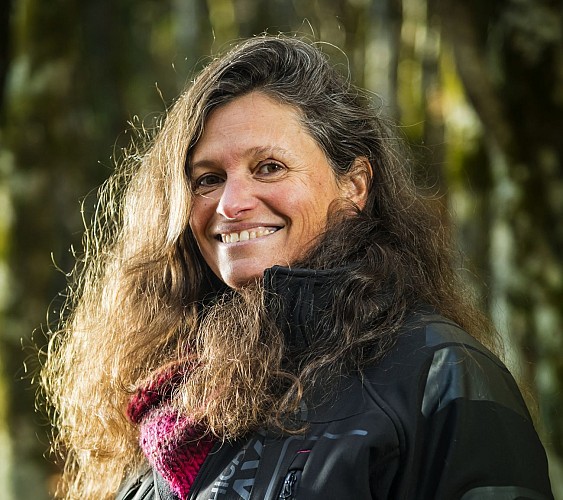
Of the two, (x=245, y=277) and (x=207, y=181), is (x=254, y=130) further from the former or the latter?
(x=245, y=277)

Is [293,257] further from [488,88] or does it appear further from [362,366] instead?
[488,88]

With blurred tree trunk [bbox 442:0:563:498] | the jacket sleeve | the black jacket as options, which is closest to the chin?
the black jacket

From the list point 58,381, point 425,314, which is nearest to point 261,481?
point 425,314

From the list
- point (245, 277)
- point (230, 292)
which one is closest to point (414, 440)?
point (245, 277)

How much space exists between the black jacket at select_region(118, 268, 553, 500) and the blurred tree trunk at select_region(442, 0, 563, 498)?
2518mm

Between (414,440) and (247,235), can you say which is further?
(247,235)

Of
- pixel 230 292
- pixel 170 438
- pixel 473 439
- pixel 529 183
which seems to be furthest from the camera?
pixel 529 183

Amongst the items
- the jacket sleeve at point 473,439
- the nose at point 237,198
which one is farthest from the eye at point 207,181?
the jacket sleeve at point 473,439

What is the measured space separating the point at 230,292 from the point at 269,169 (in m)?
0.41

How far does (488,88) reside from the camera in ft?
17.6

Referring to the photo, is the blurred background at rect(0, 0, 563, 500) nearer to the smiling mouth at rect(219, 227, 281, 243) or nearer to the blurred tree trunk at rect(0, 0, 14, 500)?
the blurred tree trunk at rect(0, 0, 14, 500)

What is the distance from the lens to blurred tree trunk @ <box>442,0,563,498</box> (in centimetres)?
491

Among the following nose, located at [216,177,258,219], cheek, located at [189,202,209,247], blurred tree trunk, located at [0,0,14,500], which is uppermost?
nose, located at [216,177,258,219]

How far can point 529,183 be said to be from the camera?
16.7 feet
